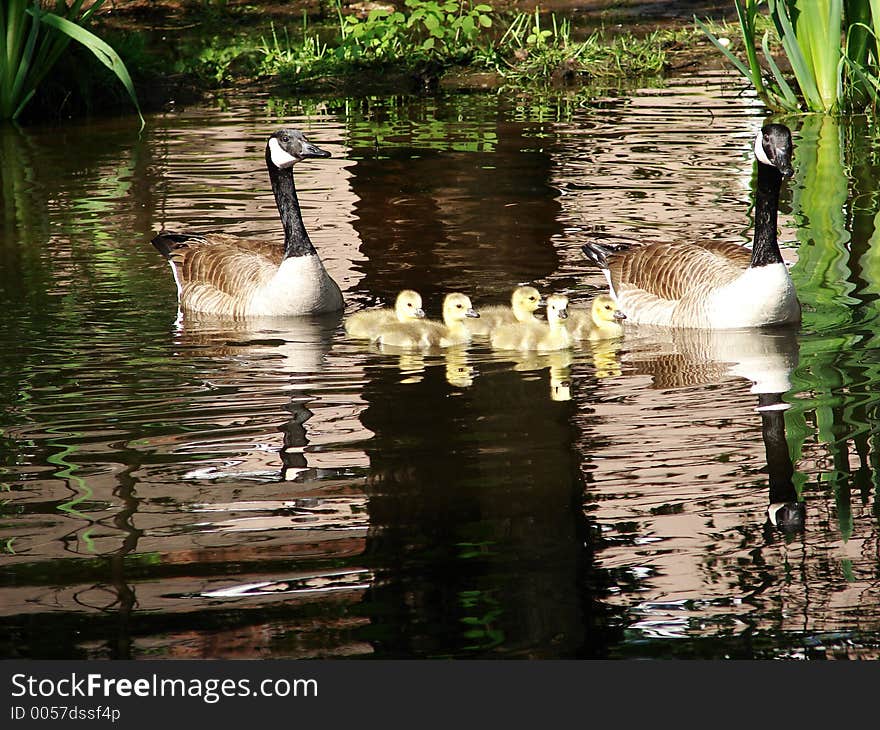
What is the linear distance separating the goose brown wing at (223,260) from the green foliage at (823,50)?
23.0ft

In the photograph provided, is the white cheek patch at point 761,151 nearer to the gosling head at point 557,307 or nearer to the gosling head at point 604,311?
the gosling head at point 604,311

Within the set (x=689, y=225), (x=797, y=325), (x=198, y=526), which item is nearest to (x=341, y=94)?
(x=689, y=225)

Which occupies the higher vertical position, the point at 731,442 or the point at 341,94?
the point at 341,94

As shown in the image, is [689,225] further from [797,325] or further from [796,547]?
[796,547]

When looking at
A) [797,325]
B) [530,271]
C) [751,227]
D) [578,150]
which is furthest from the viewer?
[578,150]

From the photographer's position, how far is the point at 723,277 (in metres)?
9.58

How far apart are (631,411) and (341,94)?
13.6 meters

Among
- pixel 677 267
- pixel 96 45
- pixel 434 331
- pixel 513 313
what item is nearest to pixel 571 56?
pixel 96 45

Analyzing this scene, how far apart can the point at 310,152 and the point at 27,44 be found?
27.8 feet

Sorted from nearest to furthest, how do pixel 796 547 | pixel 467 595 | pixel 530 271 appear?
pixel 467 595
pixel 796 547
pixel 530 271

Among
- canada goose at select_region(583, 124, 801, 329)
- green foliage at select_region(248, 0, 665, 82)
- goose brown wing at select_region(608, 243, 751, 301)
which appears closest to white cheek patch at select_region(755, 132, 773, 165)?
canada goose at select_region(583, 124, 801, 329)

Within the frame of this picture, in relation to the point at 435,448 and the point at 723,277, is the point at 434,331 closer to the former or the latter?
the point at 723,277

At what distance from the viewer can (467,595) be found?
5414 millimetres

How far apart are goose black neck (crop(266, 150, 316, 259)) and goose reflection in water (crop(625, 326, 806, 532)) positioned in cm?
254
